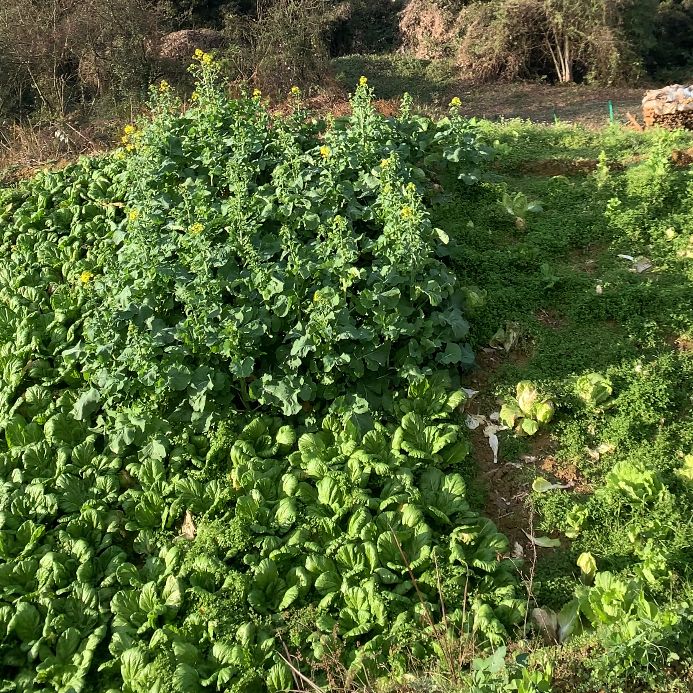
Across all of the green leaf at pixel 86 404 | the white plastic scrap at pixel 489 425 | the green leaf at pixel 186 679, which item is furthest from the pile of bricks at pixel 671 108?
the green leaf at pixel 186 679

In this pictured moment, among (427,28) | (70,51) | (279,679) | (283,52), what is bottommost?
(279,679)

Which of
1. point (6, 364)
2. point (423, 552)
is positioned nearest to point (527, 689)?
point (423, 552)

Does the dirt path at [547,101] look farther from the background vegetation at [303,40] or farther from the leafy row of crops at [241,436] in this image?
the leafy row of crops at [241,436]

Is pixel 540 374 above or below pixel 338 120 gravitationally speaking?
below

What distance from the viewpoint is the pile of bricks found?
27.0 feet

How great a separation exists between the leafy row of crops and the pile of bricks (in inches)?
176

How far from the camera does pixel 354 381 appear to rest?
425cm

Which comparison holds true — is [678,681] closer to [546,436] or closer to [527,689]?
[527,689]

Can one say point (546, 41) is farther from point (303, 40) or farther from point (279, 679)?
point (279, 679)

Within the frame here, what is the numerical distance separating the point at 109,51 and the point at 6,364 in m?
9.00

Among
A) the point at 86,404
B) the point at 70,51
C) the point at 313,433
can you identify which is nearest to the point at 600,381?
the point at 313,433

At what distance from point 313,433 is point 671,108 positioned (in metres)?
6.98

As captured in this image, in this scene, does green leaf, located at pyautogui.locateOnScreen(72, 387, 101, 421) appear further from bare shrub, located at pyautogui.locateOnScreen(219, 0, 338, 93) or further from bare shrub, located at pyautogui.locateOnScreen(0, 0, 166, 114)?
bare shrub, located at pyautogui.locateOnScreen(219, 0, 338, 93)

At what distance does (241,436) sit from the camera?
404cm
